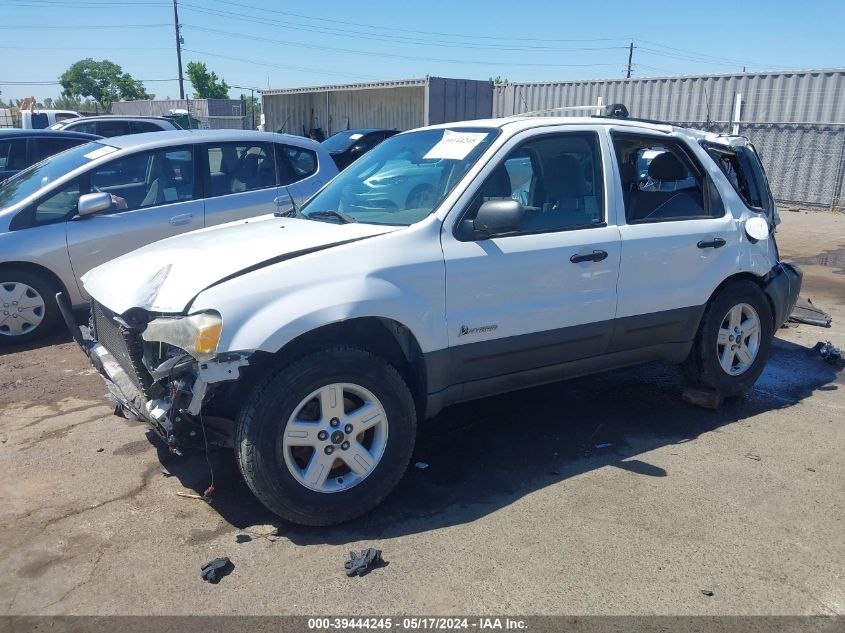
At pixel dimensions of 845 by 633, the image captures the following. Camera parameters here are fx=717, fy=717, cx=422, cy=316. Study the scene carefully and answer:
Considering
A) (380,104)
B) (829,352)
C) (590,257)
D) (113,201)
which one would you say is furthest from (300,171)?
(380,104)

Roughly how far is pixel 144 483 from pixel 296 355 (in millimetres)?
1325

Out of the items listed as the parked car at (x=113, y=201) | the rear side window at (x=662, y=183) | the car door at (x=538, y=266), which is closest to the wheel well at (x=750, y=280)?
the rear side window at (x=662, y=183)

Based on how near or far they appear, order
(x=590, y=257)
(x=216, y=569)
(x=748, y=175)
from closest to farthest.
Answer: (x=216, y=569) < (x=590, y=257) < (x=748, y=175)

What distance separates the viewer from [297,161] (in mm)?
7508

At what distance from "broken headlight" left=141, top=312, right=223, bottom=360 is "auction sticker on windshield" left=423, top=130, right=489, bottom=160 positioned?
1.69 metres

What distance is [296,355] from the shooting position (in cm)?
337

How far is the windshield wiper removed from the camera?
13.3 feet

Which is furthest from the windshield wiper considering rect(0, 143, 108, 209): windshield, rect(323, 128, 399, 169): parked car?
rect(323, 128, 399, 169): parked car

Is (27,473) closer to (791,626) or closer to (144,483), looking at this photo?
(144,483)

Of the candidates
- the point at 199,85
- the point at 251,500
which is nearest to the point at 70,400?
the point at 251,500

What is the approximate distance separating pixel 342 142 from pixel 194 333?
519 inches

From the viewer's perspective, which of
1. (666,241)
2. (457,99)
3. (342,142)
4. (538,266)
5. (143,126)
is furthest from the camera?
(457,99)

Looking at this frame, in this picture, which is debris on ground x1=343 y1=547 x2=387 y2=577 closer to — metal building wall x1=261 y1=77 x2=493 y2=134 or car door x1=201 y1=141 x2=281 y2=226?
car door x1=201 y1=141 x2=281 y2=226

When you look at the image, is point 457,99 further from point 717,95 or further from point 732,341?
point 732,341
